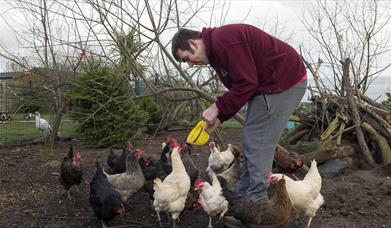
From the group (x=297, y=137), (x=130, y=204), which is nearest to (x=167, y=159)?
(x=130, y=204)

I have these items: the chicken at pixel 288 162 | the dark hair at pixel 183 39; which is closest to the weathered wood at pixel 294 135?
the chicken at pixel 288 162

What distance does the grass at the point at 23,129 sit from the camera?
38.2ft

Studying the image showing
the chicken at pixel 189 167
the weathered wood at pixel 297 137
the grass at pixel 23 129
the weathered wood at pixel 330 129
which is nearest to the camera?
the chicken at pixel 189 167

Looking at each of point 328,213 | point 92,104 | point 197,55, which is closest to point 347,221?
point 328,213

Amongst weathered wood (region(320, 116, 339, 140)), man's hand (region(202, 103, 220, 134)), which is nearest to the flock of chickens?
man's hand (region(202, 103, 220, 134))

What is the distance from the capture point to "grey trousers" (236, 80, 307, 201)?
3502 millimetres

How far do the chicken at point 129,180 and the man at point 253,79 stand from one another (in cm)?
208

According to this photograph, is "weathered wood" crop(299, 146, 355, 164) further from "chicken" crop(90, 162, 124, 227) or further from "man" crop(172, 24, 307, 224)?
"chicken" crop(90, 162, 124, 227)

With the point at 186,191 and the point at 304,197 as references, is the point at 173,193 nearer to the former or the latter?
the point at 186,191

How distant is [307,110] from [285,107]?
4913 millimetres

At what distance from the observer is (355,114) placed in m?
7.00

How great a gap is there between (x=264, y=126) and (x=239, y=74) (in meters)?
0.68

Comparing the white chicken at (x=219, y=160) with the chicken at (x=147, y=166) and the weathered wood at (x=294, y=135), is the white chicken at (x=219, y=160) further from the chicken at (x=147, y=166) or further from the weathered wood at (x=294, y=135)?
the weathered wood at (x=294, y=135)

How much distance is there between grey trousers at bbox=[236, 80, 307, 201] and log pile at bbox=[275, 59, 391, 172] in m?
3.02
